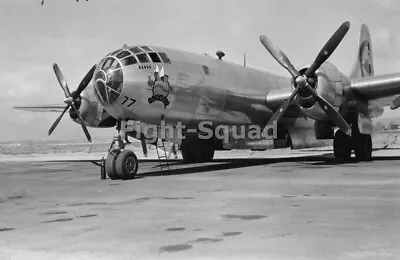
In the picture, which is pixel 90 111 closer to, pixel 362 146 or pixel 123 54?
pixel 123 54

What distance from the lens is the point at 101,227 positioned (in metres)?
6.08

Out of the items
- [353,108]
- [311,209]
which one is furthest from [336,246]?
[353,108]

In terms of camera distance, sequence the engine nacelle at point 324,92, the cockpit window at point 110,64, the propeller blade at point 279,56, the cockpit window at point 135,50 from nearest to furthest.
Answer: the cockpit window at point 110,64, the cockpit window at point 135,50, the engine nacelle at point 324,92, the propeller blade at point 279,56

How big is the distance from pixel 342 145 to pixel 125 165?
10418mm

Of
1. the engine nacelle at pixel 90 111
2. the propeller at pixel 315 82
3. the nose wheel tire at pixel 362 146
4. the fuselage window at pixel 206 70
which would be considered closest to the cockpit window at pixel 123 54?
the fuselage window at pixel 206 70

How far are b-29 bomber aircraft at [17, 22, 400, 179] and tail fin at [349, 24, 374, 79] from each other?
0.05 m

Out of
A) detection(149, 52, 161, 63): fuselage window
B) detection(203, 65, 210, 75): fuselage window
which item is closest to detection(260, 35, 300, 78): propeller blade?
detection(203, 65, 210, 75): fuselage window

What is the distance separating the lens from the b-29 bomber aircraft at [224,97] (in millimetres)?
14453

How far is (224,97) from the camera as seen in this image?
18172mm

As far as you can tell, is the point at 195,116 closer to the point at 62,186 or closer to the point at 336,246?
the point at 62,186

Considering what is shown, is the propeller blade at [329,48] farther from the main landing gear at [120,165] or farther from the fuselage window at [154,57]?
the main landing gear at [120,165]

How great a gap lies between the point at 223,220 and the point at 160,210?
1.48m

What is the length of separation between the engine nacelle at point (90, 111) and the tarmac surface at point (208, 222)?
8946mm

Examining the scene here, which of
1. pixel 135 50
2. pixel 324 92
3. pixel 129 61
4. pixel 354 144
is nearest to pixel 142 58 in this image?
pixel 135 50
